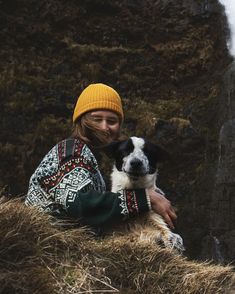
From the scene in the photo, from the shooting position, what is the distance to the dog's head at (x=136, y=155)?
15.3ft

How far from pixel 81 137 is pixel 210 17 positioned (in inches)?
257

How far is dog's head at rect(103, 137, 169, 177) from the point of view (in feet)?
15.3

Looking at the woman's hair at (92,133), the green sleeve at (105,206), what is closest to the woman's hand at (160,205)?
the green sleeve at (105,206)

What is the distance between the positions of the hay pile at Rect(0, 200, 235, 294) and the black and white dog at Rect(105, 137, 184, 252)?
0.70 metres

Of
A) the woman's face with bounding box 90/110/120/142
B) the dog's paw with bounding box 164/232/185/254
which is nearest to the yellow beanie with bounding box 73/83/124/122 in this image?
the woman's face with bounding box 90/110/120/142

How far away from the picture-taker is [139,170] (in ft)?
15.4

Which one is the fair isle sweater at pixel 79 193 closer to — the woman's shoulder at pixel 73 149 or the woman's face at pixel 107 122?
the woman's shoulder at pixel 73 149

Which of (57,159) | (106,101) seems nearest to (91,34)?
(106,101)

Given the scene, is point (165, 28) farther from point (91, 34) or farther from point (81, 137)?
point (81, 137)

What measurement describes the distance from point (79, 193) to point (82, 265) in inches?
33.2

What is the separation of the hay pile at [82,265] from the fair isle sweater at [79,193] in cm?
→ 43

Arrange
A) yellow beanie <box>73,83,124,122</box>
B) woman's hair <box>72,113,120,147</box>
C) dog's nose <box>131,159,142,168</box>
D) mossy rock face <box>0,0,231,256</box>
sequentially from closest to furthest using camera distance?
dog's nose <box>131,159,142,168</box>, woman's hair <box>72,113,120,147</box>, yellow beanie <box>73,83,124,122</box>, mossy rock face <box>0,0,231,256</box>

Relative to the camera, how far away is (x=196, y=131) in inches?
361

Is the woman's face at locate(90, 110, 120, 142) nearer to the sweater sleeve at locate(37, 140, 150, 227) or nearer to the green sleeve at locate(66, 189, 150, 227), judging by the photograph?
the sweater sleeve at locate(37, 140, 150, 227)
